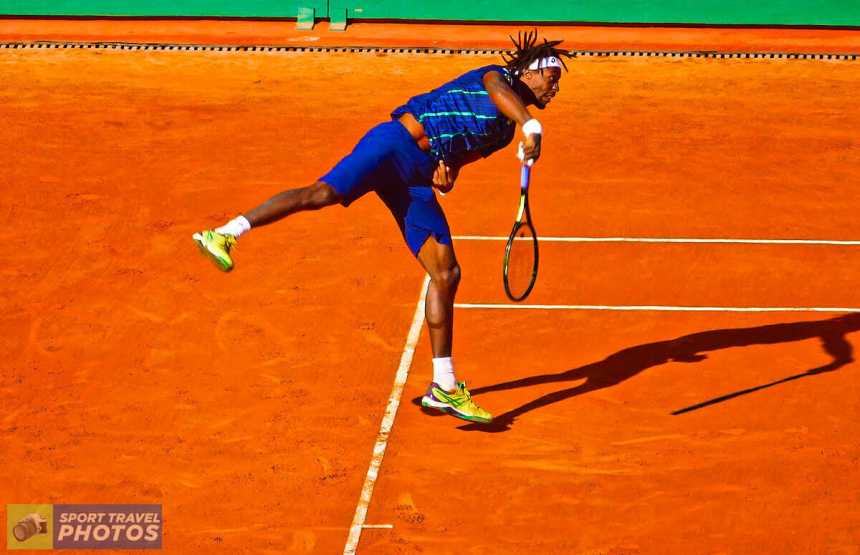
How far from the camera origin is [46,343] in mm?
9234

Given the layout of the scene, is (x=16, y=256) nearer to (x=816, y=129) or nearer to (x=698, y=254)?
(x=698, y=254)

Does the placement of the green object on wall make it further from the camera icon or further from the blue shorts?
the camera icon

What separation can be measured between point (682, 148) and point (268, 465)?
8012 millimetres

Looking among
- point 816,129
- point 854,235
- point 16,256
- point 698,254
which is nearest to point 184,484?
point 16,256

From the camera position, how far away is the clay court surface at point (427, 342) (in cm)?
716

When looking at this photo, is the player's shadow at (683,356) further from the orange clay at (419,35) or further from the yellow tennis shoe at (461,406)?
the orange clay at (419,35)

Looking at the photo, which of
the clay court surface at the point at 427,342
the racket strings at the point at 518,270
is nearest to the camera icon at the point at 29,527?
the clay court surface at the point at 427,342

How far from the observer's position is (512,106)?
295 inches

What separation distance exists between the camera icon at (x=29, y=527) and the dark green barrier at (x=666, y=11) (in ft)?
46.8

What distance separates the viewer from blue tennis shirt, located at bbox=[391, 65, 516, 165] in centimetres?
776

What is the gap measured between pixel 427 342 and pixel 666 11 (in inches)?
477

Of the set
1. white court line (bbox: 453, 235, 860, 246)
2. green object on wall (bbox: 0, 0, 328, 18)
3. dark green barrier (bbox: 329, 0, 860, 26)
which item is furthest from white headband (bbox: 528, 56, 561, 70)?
green object on wall (bbox: 0, 0, 328, 18)

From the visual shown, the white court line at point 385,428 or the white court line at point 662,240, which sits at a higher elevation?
the white court line at point 662,240

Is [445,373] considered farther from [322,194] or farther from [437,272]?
[322,194]
